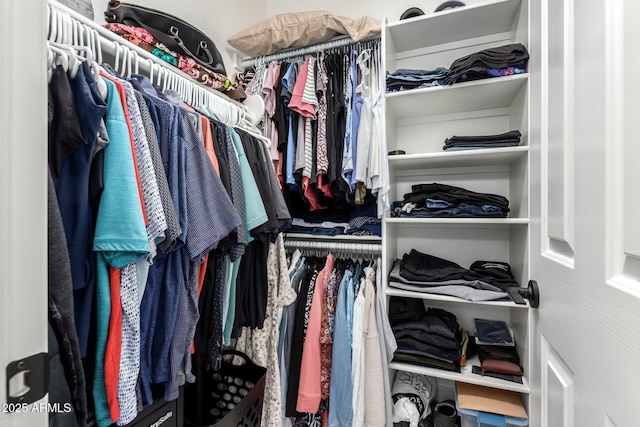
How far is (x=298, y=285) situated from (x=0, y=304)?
121 cm

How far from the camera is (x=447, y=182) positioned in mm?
1588

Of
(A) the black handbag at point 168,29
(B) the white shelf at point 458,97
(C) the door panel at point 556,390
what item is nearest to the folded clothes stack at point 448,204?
(B) the white shelf at point 458,97

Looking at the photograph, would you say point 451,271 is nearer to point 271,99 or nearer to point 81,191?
point 271,99

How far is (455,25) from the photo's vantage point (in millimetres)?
1395

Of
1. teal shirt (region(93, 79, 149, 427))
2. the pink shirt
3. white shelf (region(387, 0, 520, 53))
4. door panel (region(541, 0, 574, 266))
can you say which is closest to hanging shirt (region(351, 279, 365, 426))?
the pink shirt

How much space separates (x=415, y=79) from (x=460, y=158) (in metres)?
0.43

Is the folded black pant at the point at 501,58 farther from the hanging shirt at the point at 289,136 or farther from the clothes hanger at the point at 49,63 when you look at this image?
the clothes hanger at the point at 49,63

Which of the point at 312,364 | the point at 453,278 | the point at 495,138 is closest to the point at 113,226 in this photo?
the point at 312,364

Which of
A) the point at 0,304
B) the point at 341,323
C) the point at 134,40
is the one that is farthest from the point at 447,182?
the point at 0,304

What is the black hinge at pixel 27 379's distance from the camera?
30cm

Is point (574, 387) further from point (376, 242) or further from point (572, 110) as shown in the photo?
point (376, 242)

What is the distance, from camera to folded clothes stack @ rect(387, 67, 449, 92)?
4.41 feet

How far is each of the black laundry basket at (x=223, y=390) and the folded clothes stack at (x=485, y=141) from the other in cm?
127

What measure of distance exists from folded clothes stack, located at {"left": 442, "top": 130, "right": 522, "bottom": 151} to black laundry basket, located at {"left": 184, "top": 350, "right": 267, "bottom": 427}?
4.18 feet
